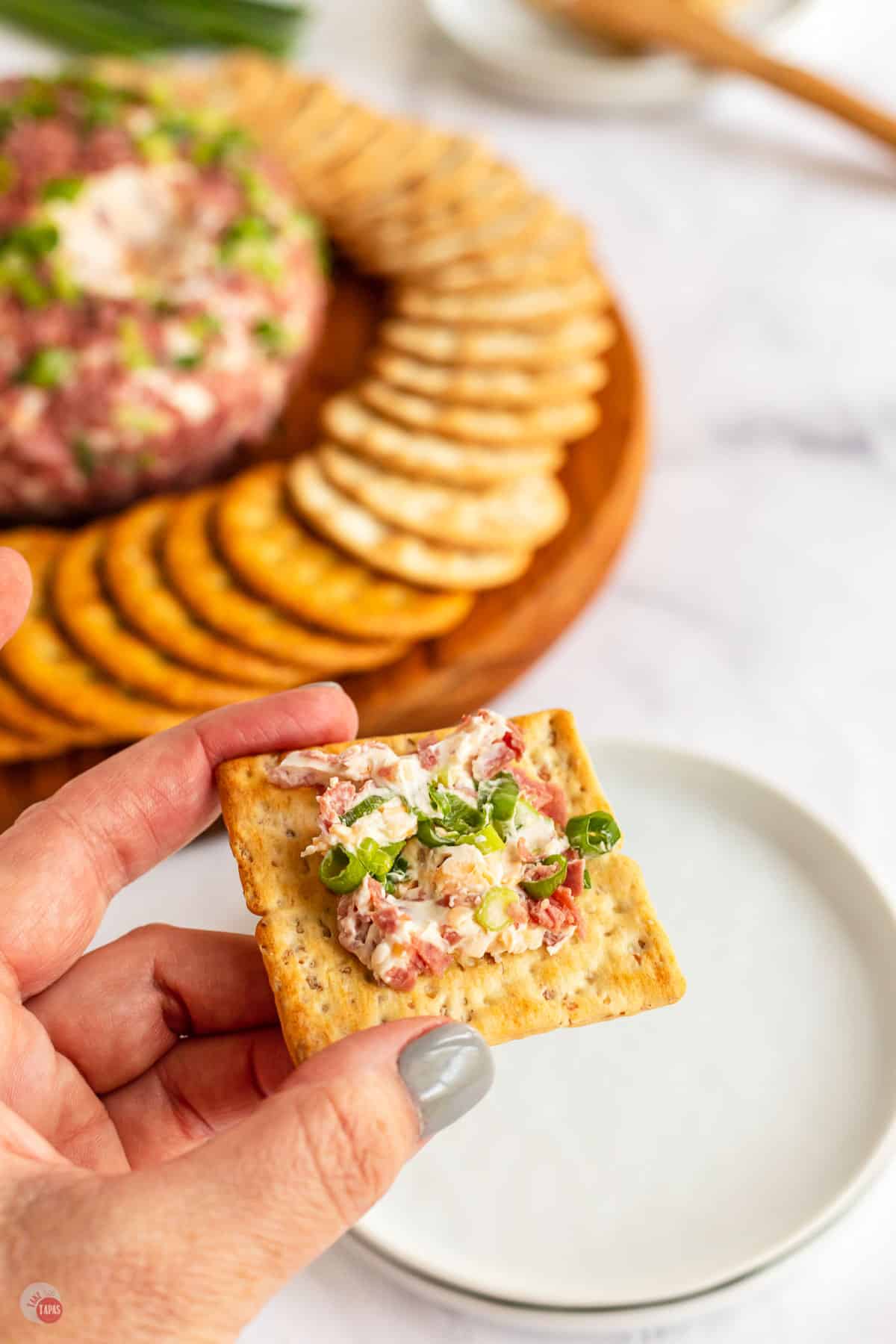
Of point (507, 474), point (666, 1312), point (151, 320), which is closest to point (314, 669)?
point (507, 474)

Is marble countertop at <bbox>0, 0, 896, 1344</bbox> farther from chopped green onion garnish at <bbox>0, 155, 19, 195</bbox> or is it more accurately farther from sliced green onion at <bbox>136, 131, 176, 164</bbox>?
chopped green onion garnish at <bbox>0, 155, 19, 195</bbox>

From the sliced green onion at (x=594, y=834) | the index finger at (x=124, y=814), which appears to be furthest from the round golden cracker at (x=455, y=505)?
the sliced green onion at (x=594, y=834)

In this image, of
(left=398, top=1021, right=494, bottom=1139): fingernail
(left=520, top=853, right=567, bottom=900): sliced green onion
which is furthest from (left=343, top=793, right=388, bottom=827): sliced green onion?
(left=398, top=1021, right=494, bottom=1139): fingernail

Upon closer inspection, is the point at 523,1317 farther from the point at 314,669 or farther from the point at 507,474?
the point at 507,474

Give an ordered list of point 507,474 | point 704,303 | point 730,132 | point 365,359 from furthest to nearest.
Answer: point 730,132, point 704,303, point 365,359, point 507,474

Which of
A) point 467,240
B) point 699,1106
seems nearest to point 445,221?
point 467,240

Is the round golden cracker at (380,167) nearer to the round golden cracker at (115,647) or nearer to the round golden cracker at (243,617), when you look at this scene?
the round golden cracker at (243,617)

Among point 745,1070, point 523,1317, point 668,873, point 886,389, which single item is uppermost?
point 886,389
